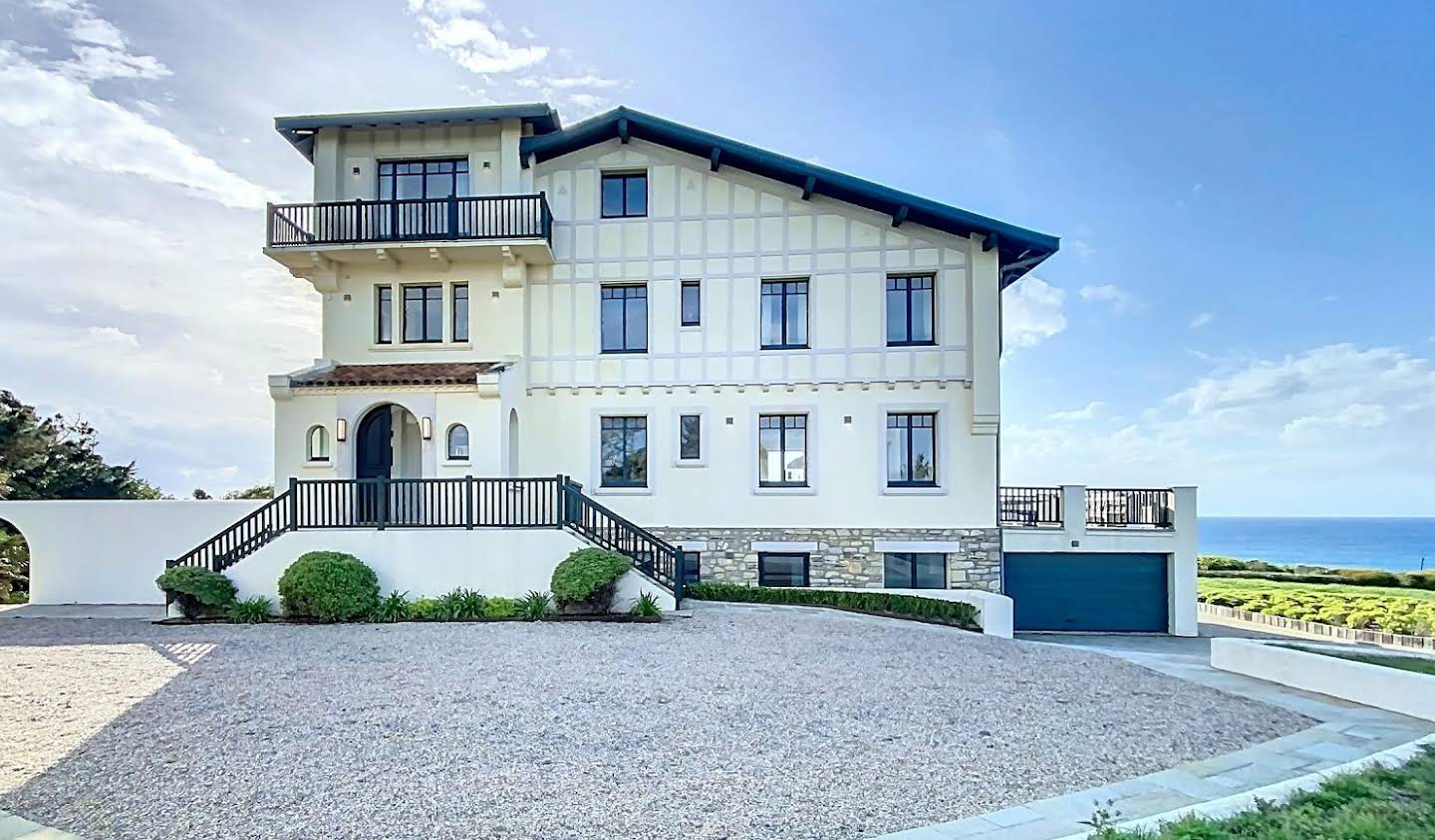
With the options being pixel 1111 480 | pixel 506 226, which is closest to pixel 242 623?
pixel 506 226

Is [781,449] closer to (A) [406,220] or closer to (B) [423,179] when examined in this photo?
(A) [406,220]

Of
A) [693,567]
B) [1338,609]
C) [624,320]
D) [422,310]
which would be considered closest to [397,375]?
[422,310]

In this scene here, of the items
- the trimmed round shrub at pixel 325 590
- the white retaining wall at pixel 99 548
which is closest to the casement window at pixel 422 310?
the white retaining wall at pixel 99 548

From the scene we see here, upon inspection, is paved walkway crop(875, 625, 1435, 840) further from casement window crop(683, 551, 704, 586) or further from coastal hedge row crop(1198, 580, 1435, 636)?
coastal hedge row crop(1198, 580, 1435, 636)

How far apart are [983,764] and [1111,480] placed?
45.0 feet

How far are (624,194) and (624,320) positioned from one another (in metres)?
2.78

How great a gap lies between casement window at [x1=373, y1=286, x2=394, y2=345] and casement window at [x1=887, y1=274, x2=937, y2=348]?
35.4ft

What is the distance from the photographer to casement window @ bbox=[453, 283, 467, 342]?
17.2 m

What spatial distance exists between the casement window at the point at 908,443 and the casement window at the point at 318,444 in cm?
1150

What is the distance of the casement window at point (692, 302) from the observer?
17062mm

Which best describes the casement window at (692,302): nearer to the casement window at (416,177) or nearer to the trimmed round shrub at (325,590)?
the casement window at (416,177)

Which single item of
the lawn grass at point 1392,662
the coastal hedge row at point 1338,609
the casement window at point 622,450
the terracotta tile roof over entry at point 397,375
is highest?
the terracotta tile roof over entry at point 397,375

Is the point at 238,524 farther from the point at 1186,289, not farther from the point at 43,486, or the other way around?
the point at 1186,289

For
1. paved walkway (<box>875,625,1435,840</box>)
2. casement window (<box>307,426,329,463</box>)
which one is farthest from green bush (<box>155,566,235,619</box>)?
paved walkway (<box>875,625,1435,840</box>)
